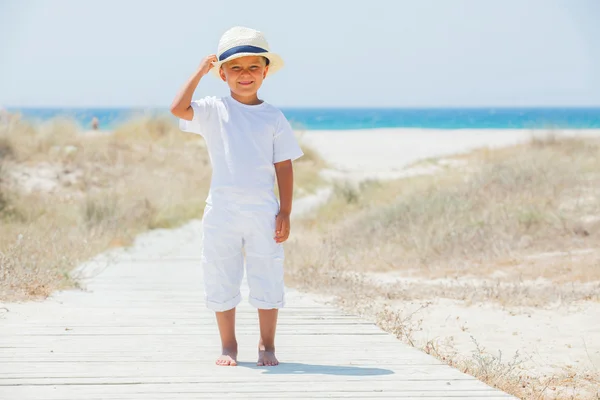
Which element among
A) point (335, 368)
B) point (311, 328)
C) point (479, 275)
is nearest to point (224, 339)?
point (335, 368)

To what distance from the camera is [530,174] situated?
1312cm

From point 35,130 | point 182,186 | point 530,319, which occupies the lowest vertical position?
point 530,319

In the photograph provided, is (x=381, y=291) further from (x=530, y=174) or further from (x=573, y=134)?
(x=573, y=134)

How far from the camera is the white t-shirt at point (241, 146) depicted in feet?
13.6

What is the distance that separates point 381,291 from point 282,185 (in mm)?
3451

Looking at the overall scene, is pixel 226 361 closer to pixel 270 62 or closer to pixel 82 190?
pixel 270 62

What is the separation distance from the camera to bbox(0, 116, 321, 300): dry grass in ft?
23.9

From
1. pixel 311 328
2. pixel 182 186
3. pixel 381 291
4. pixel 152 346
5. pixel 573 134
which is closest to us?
pixel 152 346

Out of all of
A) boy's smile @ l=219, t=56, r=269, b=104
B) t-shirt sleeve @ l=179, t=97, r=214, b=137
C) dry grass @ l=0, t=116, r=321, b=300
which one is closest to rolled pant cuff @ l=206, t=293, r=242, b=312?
t-shirt sleeve @ l=179, t=97, r=214, b=137

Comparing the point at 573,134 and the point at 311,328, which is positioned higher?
the point at 573,134

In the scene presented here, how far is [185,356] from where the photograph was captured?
4.49 m

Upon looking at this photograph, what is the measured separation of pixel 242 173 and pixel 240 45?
0.62 m

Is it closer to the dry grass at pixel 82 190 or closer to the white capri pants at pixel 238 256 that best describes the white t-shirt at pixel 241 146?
the white capri pants at pixel 238 256

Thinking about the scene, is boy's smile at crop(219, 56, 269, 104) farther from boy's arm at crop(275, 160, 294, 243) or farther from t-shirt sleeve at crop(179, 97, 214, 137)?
boy's arm at crop(275, 160, 294, 243)
